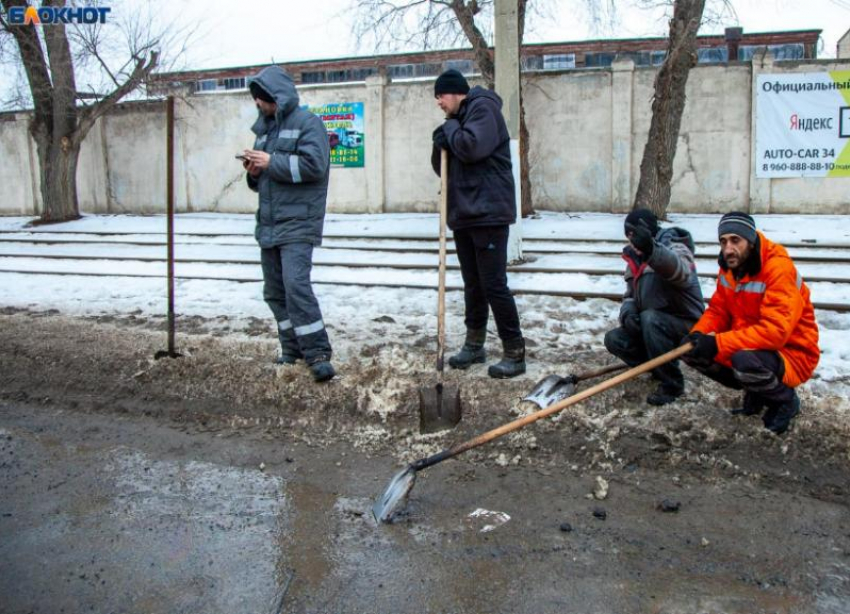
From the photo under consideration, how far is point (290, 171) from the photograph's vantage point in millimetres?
5012

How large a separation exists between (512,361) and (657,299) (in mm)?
1132

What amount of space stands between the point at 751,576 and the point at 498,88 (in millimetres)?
7407

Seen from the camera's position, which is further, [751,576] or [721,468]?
[721,468]

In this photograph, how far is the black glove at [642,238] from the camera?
4.06 m

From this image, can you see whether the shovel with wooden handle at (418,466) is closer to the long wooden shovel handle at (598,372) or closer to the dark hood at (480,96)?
the long wooden shovel handle at (598,372)

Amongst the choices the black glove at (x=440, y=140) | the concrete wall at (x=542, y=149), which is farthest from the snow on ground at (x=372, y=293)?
the concrete wall at (x=542, y=149)

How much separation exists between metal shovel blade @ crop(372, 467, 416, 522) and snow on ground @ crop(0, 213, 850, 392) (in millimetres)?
2419

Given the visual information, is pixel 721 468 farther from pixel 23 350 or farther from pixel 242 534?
pixel 23 350

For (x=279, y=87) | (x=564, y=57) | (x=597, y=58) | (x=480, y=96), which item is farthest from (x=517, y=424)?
(x=564, y=57)

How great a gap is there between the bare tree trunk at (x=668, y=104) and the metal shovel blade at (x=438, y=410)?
36.3 ft

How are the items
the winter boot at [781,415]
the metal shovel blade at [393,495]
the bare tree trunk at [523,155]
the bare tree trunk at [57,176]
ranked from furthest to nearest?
the bare tree trunk at [57,176] → the bare tree trunk at [523,155] → the winter boot at [781,415] → the metal shovel blade at [393,495]

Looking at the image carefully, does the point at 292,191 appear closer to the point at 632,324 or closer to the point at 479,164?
the point at 479,164

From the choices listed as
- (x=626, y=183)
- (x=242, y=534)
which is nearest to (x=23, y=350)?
(x=242, y=534)

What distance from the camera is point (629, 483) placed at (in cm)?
374
